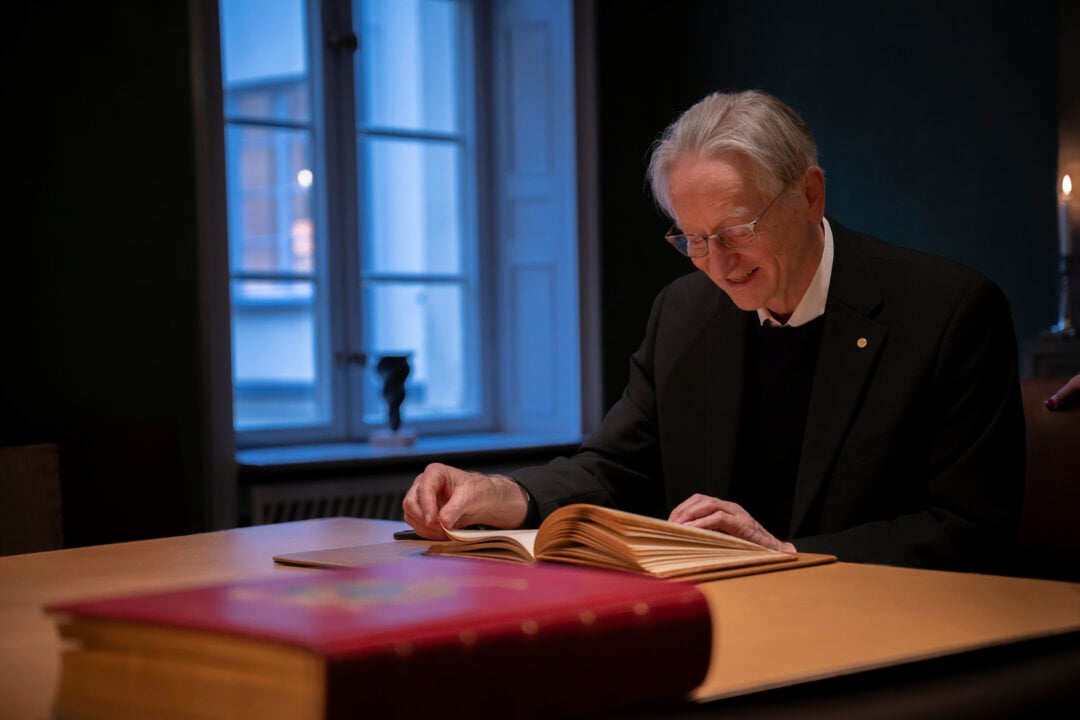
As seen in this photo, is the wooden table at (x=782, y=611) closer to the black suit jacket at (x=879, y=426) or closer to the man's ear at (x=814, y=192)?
the black suit jacket at (x=879, y=426)

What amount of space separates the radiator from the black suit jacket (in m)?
2.24

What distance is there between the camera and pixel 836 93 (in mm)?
4859

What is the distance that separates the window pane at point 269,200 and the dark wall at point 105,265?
16.2 inches

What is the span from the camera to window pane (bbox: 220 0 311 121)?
4418mm

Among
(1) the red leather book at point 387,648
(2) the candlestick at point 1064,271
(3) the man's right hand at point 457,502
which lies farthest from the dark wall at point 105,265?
(1) the red leather book at point 387,648

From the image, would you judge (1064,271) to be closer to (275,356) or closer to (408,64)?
(408,64)

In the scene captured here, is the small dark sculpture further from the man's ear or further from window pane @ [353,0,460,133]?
the man's ear

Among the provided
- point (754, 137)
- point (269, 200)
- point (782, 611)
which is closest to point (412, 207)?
point (269, 200)

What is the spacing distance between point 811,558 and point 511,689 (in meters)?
0.84

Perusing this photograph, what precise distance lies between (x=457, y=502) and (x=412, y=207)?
11.0 feet

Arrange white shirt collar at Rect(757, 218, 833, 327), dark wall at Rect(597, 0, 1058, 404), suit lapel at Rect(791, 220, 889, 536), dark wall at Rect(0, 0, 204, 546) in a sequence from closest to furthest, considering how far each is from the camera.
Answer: suit lapel at Rect(791, 220, 889, 536)
white shirt collar at Rect(757, 218, 833, 327)
dark wall at Rect(0, 0, 204, 546)
dark wall at Rect(597, 0, 1058, 404)

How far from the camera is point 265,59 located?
451cm

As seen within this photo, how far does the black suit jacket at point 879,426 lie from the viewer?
66.1 inches

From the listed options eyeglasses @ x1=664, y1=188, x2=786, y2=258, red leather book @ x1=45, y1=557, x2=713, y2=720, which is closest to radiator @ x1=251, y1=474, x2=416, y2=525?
eyeglasses @ x1=664, y1=188, x2=786, y2=258
